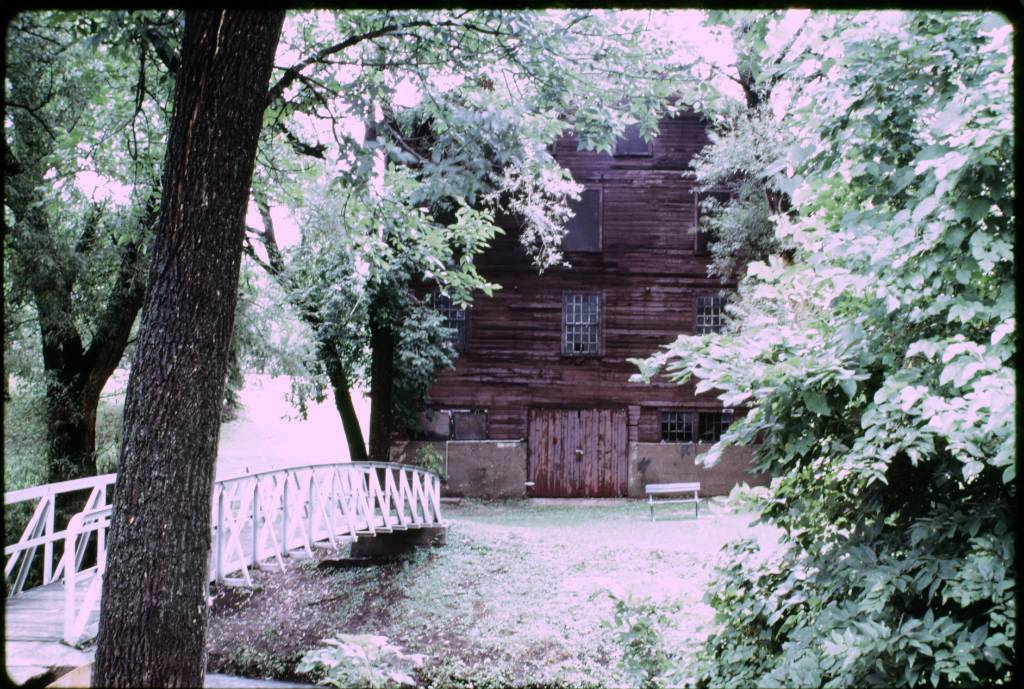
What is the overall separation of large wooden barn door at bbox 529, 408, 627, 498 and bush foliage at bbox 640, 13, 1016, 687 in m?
15.9

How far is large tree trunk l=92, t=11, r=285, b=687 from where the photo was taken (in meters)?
3.41

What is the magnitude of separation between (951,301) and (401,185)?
5.63 m

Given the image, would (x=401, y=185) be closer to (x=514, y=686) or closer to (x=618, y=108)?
(x=618, y=108)


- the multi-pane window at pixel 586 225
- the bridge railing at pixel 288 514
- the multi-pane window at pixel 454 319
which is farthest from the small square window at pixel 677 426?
the bridge railing at pixel 288 514

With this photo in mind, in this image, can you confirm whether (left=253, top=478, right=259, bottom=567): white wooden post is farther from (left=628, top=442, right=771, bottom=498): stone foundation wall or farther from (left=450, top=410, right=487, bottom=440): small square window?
(left=628, top=442, right=771, bottom=498): stone foundation wall

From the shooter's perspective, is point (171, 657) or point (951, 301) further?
point (171, 657)

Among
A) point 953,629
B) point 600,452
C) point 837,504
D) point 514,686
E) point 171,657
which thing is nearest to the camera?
point 953,629

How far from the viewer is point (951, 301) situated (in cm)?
308

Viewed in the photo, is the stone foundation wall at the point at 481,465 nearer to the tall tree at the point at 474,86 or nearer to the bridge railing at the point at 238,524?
the bridge railing at the point at 238,524

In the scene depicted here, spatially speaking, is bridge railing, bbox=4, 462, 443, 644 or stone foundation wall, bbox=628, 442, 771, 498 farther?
stone foundation wall, bbox=628, 442, 771, 498

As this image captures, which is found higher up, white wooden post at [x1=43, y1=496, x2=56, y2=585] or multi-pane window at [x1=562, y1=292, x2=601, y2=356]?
multi-pane window at [x1=562, y1=292, x2=601, y2=356]

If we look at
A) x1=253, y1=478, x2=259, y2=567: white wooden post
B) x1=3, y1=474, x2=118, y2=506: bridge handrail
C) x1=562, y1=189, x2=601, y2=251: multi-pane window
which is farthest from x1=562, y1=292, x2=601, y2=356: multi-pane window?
x1=3, y1=474, x2=118, y2=506: bridge handrail

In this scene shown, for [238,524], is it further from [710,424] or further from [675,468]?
[710,424]

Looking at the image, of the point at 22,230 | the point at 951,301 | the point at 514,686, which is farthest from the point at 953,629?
the point at 22,230
